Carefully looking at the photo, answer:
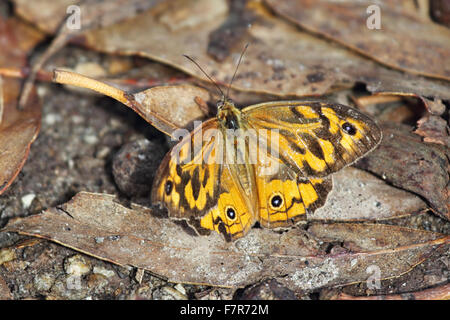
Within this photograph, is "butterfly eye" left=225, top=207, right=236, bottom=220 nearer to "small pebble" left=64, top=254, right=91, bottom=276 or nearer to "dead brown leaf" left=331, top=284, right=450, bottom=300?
"dead brown leaf" left=331, top=284, right=450, bottom=300

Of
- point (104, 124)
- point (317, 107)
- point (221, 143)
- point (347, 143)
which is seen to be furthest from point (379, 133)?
point (104, 124)

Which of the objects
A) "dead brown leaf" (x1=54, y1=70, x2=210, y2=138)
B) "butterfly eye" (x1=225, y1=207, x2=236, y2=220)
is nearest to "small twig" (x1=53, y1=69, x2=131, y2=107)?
"dead brown leaf" (x1=54, y1=70, x2=210, y2=138)

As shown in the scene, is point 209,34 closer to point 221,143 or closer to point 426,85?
point 221,143

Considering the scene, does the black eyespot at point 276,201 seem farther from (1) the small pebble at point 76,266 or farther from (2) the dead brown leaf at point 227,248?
(1) the small pebble at point 76,266

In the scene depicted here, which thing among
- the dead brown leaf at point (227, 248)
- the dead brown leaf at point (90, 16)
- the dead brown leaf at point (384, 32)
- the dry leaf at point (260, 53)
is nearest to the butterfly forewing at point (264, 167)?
the dead brown leaf at point (227, 248)

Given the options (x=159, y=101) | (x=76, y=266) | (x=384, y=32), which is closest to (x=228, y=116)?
(x=159, y=101)
